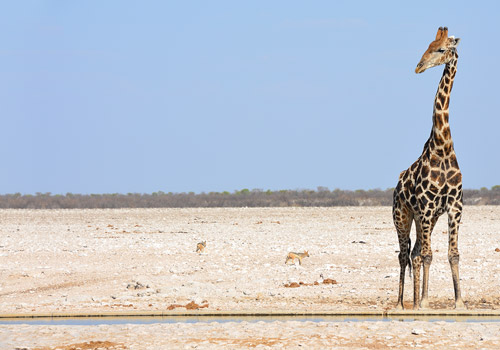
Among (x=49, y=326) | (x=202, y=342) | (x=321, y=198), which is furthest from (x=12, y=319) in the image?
(x=321, y=198)

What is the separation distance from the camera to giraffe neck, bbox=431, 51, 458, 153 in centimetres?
1086

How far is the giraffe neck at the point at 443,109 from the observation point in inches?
428

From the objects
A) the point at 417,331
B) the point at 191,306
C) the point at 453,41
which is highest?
the point at 453,41

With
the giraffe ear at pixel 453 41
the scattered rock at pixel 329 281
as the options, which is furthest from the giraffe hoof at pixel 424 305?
the giraffe ear at pixel 453 41

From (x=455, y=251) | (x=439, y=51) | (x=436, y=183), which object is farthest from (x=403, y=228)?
(x=439, y=51)

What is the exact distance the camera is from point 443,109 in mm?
11055

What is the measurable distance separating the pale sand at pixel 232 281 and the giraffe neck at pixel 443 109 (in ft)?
8.00

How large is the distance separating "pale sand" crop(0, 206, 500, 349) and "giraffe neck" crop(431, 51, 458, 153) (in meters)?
2.44

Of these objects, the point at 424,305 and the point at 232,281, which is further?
the point at 232,281

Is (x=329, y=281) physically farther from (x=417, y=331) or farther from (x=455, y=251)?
(x=417, y=331)

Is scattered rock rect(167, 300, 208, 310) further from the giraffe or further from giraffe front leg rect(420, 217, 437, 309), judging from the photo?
giraffe front leg rect(420, 217, 437, 309)

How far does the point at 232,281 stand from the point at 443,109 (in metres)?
5.17

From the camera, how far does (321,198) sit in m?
55.4

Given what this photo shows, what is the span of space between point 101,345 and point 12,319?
2436 mm
